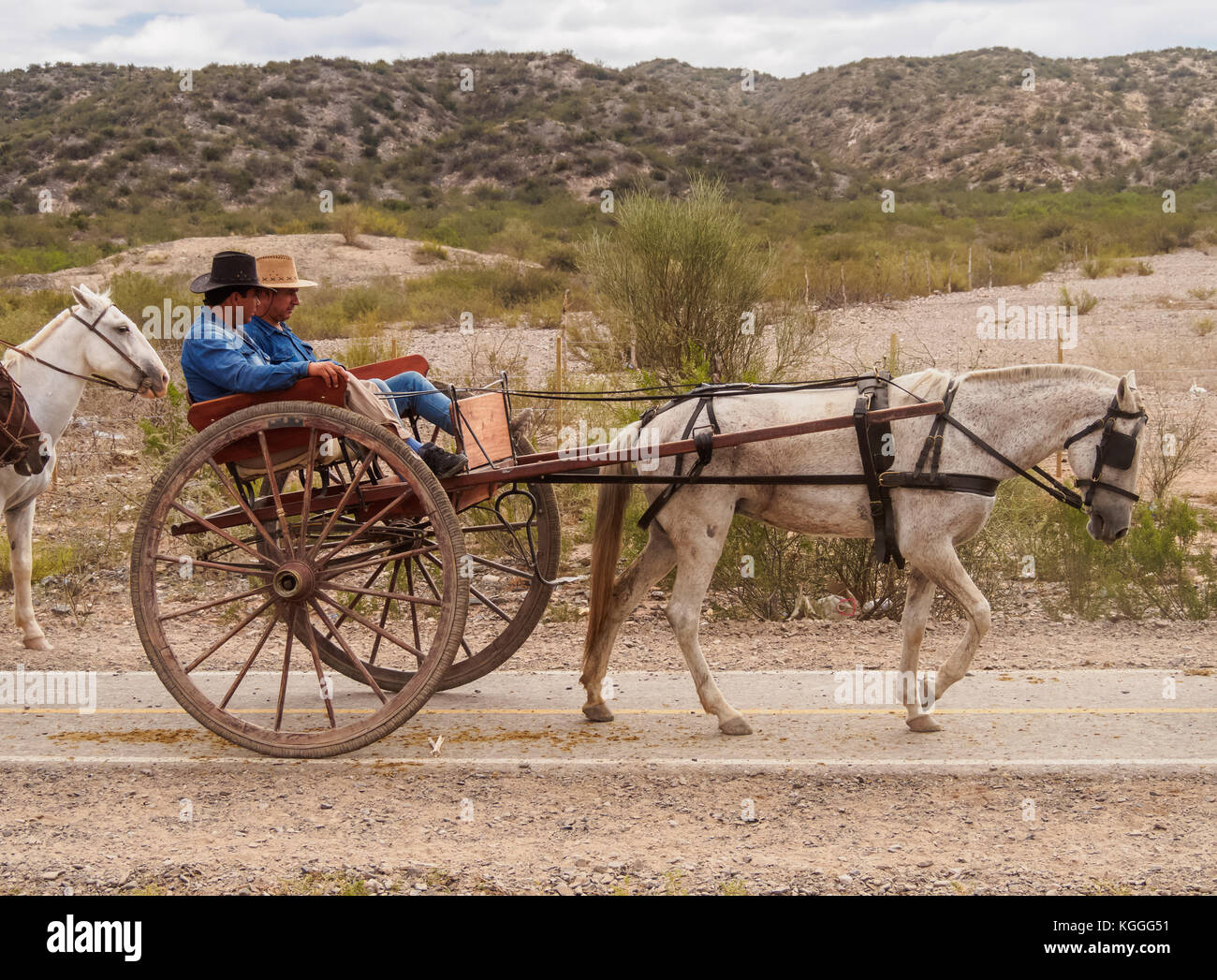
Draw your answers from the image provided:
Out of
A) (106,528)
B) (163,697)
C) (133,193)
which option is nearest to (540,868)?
(163,697)

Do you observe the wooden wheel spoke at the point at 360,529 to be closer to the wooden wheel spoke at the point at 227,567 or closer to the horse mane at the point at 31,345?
the wooden wheel spoke at the point at 227,567

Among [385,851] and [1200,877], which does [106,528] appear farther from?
[1200,877]

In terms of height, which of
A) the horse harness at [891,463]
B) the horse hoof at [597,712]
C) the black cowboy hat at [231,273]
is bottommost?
the horse hoof at [597,712]

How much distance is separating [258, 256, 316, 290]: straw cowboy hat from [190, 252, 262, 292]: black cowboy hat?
7cm

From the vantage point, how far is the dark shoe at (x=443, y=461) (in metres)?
5.57

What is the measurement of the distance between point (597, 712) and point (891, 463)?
6.54 feet

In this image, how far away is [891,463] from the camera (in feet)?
18.1

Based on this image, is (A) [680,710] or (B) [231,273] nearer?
(B) [231,273]

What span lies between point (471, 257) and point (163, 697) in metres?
26.1

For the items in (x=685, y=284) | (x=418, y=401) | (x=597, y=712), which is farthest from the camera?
(x=685, y=284)

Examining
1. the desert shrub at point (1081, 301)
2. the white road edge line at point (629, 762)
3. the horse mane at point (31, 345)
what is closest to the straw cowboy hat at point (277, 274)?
the horse mane at point (31, 345)

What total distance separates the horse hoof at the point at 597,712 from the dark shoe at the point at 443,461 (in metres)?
1.46

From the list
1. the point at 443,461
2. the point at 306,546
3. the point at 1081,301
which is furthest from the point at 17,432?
the point at 1081,301

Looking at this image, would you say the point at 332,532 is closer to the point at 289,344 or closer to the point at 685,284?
the point at 289,344
